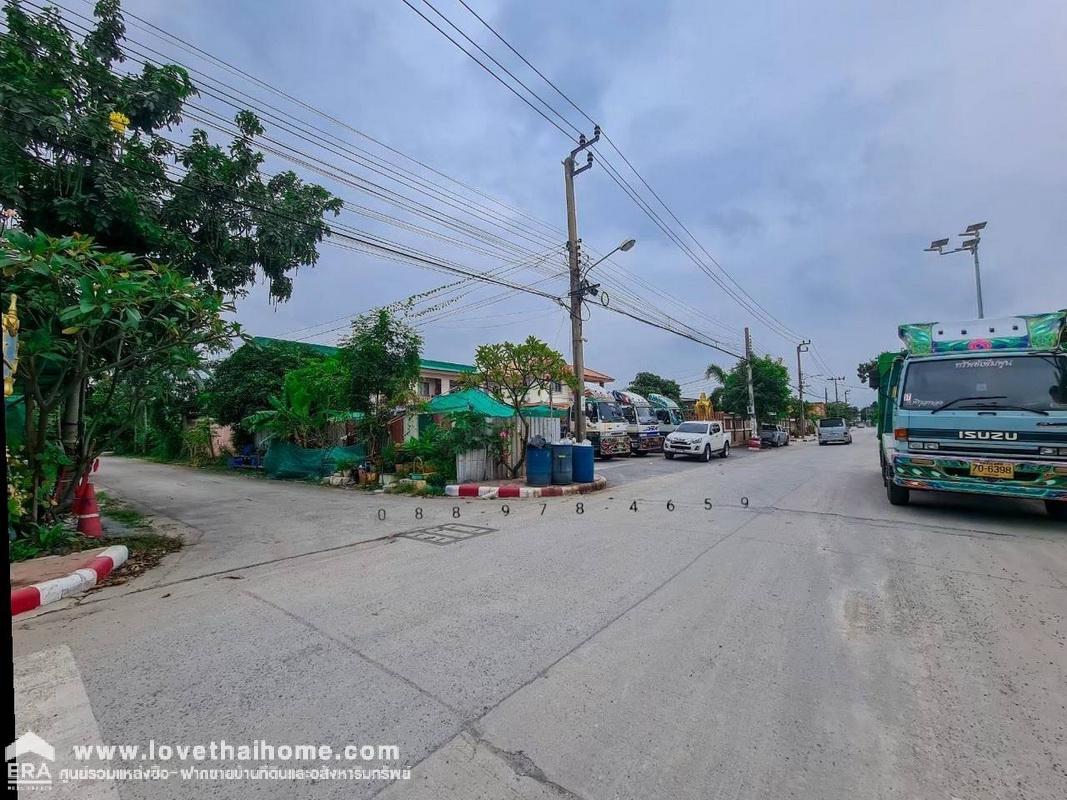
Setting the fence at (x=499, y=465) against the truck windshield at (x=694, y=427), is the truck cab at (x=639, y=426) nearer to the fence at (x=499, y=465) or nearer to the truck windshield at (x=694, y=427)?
the truck windshield at (x=694, y=427)

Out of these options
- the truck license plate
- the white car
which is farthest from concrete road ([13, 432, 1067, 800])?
Answer: the white car

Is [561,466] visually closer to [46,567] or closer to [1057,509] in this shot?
[1057,509]

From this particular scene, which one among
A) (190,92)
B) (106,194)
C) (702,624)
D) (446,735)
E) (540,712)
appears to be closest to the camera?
(446,735)

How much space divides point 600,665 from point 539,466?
27.9 ft

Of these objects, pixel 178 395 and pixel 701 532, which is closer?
pixel 701 532

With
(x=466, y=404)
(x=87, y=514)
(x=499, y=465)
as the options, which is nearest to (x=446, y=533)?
(x=87, y=514)

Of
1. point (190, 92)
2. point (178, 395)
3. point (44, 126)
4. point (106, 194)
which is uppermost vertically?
point (190, 92)

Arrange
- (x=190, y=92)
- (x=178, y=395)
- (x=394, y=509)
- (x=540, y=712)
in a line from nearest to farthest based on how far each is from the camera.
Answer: (x=540, y=712), (x=190, y=92), (x=394, y=509), (x=178, y=395)

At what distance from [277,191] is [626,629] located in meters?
10.3

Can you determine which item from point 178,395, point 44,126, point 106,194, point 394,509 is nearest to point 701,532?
point 394,509

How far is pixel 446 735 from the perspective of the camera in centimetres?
271

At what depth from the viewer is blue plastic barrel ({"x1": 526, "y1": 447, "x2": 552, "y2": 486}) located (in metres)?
11.9

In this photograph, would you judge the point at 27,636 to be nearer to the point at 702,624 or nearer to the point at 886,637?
the point at 702,624

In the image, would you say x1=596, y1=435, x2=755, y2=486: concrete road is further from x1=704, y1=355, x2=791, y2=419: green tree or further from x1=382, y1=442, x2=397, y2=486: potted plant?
x1=704, y1=355, x2=791, y2=419: green tree
